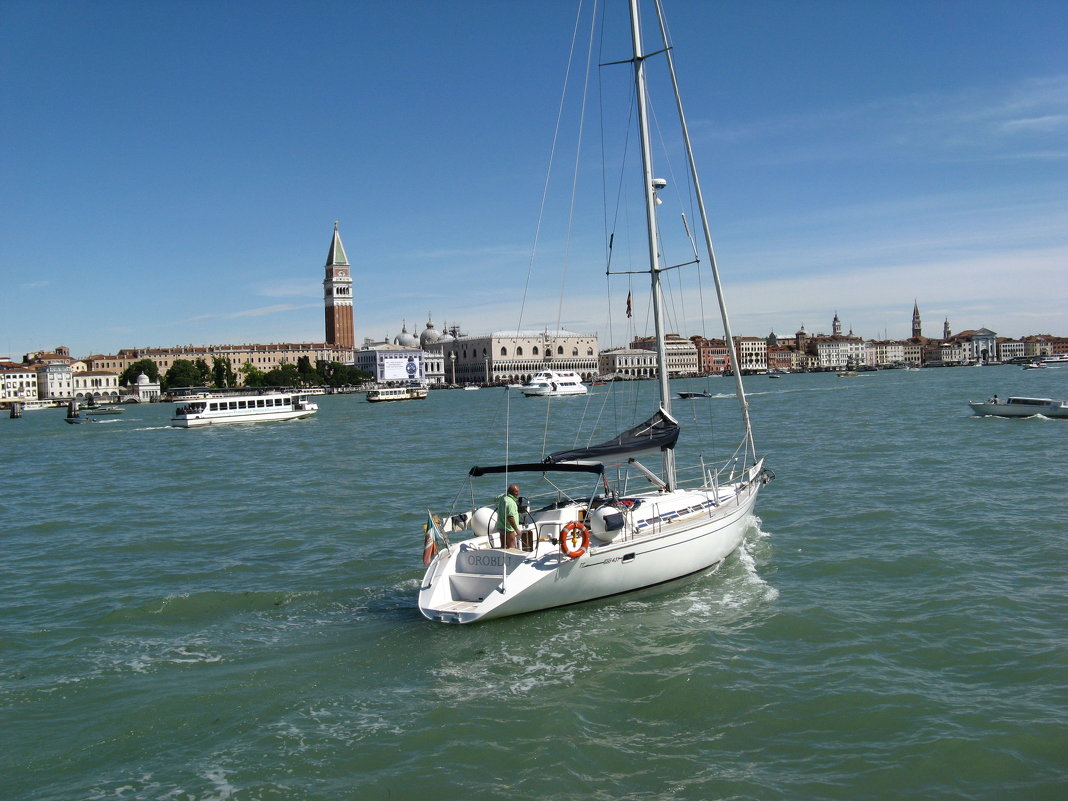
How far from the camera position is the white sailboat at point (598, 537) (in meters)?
9.36

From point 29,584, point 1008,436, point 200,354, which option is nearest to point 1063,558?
point 29,584

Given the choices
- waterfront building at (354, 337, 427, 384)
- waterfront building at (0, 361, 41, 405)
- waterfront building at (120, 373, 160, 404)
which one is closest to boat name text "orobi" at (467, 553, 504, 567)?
waterfront building at (120, 373, 160, 404)

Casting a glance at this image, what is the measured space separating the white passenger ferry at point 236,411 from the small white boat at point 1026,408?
135 ft

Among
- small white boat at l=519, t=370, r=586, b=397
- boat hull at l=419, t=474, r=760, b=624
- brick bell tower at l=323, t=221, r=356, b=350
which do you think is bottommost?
boat hull at l=419, t=474, r=760, b=624

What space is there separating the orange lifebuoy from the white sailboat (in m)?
0.01

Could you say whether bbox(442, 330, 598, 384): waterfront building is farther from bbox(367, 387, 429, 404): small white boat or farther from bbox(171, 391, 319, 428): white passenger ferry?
bbox(171, 391, 319, 428): white passenger ferry

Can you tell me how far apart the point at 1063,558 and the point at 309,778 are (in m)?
10.0

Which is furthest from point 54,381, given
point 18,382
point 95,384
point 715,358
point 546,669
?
point 546,669

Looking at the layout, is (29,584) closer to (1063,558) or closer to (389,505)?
(389,505)

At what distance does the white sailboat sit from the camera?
9.36 m

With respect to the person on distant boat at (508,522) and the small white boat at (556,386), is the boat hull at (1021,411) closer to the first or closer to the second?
the person on distant boat at (508,522)

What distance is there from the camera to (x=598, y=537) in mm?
9867

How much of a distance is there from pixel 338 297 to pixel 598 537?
16172cm

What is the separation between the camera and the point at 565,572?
9414mm
